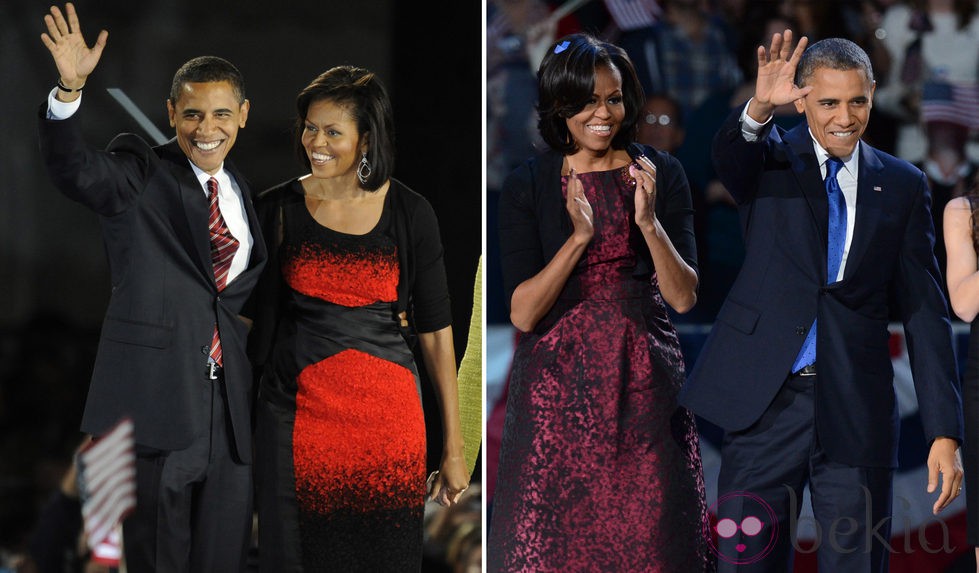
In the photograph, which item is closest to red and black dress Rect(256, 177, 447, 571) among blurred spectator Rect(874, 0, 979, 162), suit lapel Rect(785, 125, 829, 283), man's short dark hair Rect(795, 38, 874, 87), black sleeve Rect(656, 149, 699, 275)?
black sleeve Rect(656, 149, 699, 275)

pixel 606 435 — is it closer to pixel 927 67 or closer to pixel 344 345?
pixel 344 345

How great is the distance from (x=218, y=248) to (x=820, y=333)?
184 centimetres

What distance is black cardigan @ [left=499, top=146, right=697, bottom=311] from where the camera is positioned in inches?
144

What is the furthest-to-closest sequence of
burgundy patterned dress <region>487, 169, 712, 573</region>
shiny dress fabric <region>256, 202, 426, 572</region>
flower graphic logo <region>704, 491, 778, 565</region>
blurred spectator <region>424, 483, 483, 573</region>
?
blurred spectator <region>424, 483, 483, 573</region>
shiny dress fabric <region>256, 202, 426, 572</region>
burgundy patterned dress <region>487, 169, 712, 573</region>
flower graphic logo <region>704, 491, 778, 565</region>

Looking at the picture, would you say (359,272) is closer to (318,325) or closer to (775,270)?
(318,325)

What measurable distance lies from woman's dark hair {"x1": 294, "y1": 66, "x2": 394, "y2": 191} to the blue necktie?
1.42 meters

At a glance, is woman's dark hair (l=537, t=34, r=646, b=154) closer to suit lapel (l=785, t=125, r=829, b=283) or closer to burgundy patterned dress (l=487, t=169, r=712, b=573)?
burgundy patterned dress (l=487, t=169, r=712, b=573)

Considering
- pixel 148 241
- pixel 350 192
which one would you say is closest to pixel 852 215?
pixel 350 192

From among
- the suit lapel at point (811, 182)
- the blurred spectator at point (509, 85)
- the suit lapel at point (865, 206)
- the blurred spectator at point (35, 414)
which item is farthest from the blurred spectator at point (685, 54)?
the blurred spectator at point (35, 414)

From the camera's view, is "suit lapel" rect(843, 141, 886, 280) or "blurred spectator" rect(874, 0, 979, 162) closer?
"suit lapel" rect(843, 141, 886, 280)

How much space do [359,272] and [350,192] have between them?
28 cm

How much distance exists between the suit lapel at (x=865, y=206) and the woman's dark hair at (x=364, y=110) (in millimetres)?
1508

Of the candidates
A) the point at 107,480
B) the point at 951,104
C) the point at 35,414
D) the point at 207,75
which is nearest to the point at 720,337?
the point at 951,104

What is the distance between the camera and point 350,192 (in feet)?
13.0
